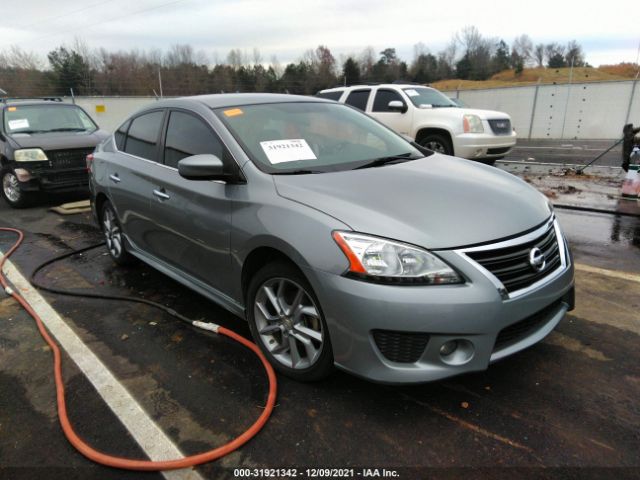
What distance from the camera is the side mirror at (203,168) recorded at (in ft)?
9.36

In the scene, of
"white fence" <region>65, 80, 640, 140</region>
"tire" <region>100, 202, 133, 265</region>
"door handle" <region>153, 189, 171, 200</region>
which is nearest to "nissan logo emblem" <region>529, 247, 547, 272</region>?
"door handle" <region>153, 189, 171, 200</region>

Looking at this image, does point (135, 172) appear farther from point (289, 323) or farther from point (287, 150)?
point (289, 323)

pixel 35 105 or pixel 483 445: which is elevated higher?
pixel 35 105

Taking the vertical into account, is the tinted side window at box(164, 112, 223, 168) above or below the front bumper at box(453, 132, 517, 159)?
above

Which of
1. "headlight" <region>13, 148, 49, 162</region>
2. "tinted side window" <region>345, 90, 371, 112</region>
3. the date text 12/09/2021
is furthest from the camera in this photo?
"tinted side window" <region>345, 90, 371, 112</region>

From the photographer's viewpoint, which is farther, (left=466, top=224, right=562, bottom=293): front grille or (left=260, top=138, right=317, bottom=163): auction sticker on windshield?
(left=260, top=138, right=317, bottom=163): auction sticker on windshield

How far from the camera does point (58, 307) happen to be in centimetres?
398

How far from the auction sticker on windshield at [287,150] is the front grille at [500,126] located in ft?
22.1

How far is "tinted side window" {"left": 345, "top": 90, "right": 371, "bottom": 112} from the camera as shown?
32.5ft

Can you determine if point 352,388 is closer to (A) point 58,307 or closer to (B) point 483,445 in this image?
(B) point 483,445

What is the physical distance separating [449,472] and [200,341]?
1.92m

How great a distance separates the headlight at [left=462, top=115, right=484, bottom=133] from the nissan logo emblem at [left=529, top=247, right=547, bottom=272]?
6673mm

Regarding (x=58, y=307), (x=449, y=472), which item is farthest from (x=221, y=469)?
(x=58, y=307)

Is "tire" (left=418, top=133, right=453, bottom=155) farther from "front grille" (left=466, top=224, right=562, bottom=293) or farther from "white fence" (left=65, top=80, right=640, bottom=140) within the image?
"white fence" (left=65, top=80, right=640, bottom=140)
